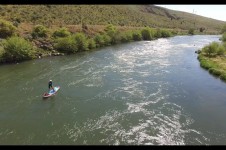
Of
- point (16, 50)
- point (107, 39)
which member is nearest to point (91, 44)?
point (107, 39)

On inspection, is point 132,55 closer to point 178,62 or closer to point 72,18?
point 178,62

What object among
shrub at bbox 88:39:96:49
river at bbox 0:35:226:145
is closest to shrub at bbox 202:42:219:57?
river at bbox 0:35:226:145

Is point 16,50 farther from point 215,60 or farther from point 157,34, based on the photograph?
point 157,34

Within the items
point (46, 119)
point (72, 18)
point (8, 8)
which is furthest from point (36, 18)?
point (46, 119)

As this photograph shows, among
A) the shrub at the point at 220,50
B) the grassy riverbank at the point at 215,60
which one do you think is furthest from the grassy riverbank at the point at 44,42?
the shrub at the point at 220,50

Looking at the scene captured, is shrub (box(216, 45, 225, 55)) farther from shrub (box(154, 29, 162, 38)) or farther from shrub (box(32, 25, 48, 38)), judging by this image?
shrub (box(154, 29, 162, 38))
